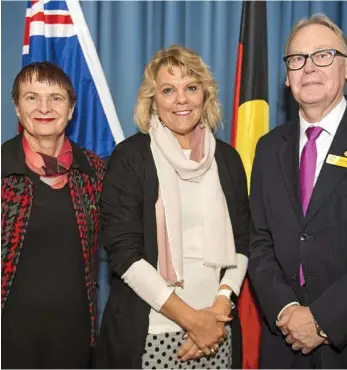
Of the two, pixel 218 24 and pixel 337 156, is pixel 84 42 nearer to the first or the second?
pixel 218 24

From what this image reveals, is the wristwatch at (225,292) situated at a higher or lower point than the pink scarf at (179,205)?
lower

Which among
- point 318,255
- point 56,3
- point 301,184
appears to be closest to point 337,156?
point 301,184

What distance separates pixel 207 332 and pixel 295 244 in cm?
49

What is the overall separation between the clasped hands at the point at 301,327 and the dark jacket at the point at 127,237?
0.54 m

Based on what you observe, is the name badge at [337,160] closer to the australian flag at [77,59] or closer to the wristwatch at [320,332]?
the wristwatch at [320,332]

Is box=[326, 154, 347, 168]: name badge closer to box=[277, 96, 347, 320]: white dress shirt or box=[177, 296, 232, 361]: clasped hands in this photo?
box=[277, 96, 347, 320]: white dress shirt

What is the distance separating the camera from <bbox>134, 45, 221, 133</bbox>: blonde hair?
230cm

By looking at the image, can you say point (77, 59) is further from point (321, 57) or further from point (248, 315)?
point (248, 315)

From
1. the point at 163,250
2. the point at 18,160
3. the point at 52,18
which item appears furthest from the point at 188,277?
the point at 52,18

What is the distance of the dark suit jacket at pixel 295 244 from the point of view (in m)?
2.00

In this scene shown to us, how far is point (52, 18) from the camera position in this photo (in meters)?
2.95

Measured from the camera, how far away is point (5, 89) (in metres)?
3.12

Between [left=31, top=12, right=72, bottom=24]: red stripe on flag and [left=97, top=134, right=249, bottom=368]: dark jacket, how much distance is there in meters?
1.02

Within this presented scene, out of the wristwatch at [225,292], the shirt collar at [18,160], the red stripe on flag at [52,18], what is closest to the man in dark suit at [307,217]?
the wristwatch at [225,292]
